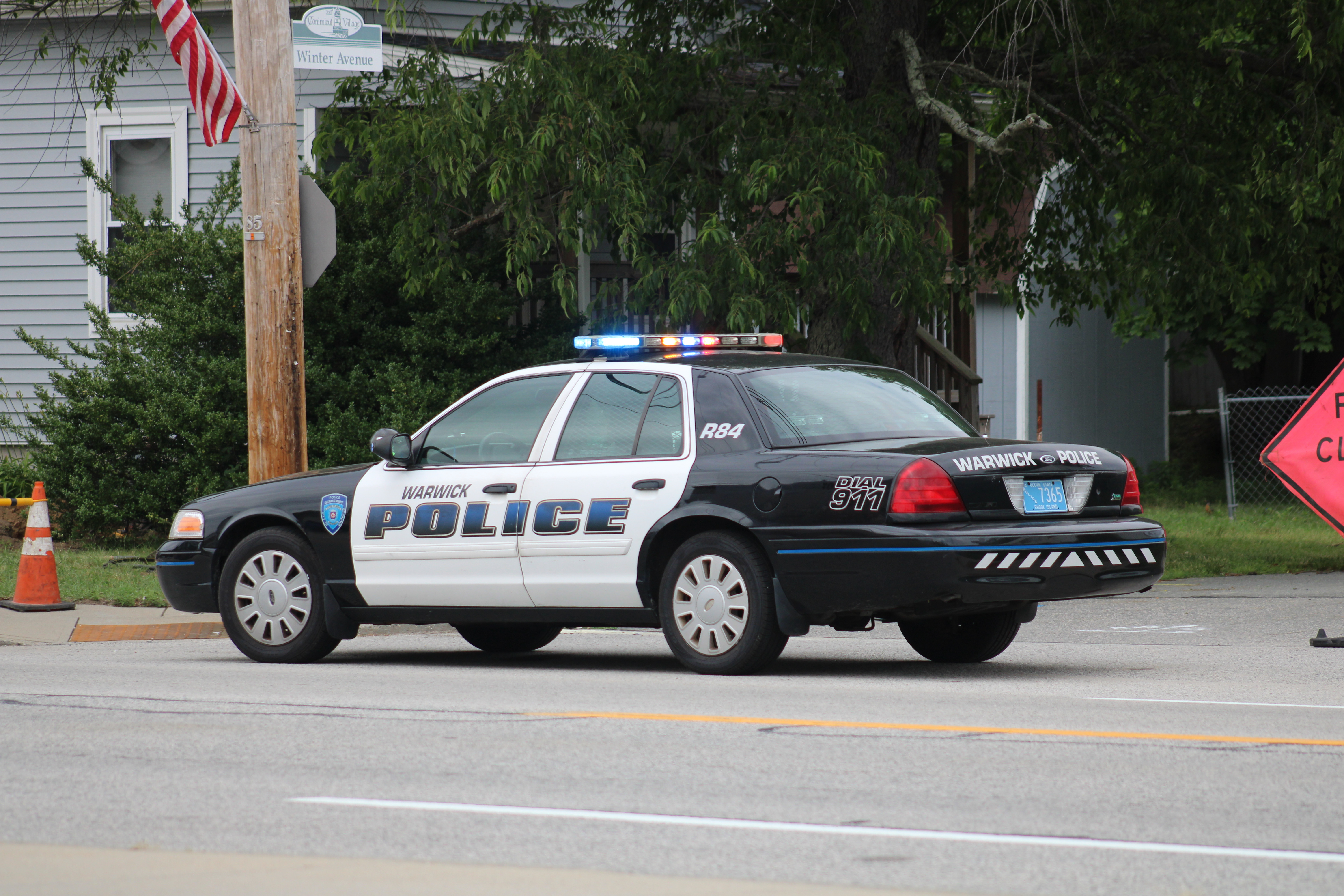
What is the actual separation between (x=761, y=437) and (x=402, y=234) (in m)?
7.82

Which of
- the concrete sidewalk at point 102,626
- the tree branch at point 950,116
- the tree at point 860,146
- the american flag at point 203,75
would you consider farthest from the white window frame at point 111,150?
the tree branch at point 950,116

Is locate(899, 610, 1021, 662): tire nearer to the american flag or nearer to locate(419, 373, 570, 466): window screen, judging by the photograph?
locate(419, 373, 570, 466): window screen

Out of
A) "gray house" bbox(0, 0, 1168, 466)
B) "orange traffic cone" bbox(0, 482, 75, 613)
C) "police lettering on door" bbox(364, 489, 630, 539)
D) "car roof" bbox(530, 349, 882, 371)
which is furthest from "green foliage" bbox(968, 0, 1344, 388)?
"orange traffic cone" bbox(0, 482, 75, 613)

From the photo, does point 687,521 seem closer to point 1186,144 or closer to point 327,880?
point 327,880

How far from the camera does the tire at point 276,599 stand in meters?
9.51

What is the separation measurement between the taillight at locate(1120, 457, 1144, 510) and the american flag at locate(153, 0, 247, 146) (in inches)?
262

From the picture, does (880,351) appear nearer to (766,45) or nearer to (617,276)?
(766,45)

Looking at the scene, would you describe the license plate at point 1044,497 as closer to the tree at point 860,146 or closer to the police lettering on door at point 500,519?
the police lettering on door at point 500,519

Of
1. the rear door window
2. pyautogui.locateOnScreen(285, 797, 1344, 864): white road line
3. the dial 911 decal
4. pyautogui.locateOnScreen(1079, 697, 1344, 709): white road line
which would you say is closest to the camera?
pyautogui.locateOnScreen(285, 797, 1344, 864): white road line

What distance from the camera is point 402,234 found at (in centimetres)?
1552

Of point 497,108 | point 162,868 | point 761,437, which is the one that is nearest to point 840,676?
point 761,437

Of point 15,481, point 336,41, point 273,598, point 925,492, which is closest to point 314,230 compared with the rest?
point 336,41

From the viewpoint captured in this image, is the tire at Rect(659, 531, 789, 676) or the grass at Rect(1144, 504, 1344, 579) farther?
the grass at Rect(1144, 504, 1344, 579)

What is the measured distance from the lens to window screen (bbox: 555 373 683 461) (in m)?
8.76
